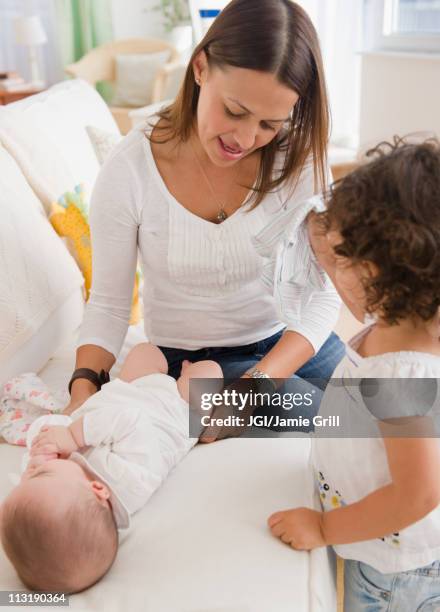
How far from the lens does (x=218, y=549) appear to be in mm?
1047

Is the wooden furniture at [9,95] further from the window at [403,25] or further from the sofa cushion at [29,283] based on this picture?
the sofa cushion at [29,283]

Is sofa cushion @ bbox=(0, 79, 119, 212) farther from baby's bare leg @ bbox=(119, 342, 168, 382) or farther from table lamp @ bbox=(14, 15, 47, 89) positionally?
table lamp @ bbox=(14, 15, 47, 89)

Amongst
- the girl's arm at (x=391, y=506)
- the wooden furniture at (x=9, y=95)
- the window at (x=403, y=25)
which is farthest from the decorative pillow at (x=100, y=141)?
the wooden furniture at (x=9, y=95)

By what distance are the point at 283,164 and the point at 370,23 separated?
309 cm

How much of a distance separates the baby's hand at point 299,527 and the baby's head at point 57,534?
0.25 metres

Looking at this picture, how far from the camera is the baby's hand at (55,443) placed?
1.12 metres

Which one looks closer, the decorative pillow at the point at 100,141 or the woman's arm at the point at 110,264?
the woman's arm at the point at 110,264

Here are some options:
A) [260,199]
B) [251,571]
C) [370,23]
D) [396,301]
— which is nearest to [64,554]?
[251,571]

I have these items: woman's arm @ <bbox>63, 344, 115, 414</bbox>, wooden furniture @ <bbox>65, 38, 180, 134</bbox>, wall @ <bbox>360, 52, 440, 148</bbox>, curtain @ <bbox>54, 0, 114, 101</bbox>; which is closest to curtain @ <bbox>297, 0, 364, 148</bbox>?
wall @ <bbox>360, 52, 440, 148</bbox>

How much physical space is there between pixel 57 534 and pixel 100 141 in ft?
4.63

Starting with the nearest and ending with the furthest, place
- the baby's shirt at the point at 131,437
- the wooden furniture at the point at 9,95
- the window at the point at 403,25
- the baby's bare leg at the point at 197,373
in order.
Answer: the baby's shirt at the point at 131,437, the baby's bare leg at the point at 197,373, the window at the point at 403,25, the wooden furniture at the point at 9,95

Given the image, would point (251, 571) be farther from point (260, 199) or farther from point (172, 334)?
point (260, 199)

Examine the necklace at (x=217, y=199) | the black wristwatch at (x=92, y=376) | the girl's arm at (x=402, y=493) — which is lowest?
the black wristwatch at (x=92, y=376)

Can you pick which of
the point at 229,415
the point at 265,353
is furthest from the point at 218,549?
the point at 265,353
